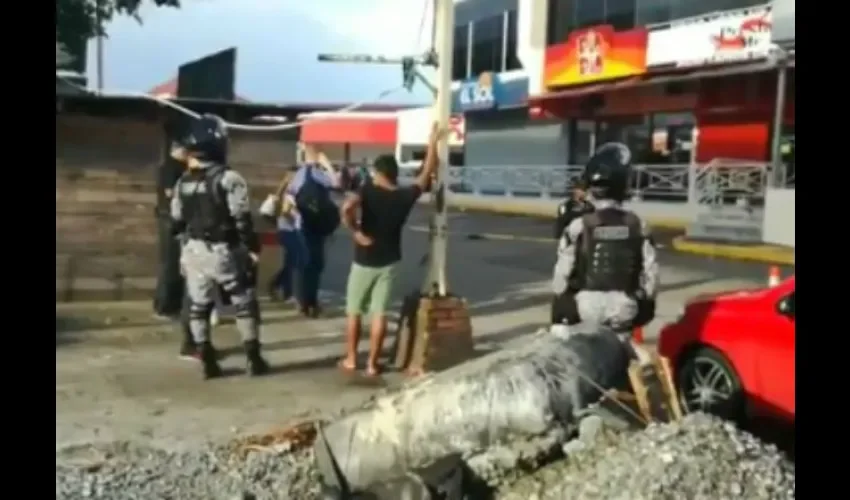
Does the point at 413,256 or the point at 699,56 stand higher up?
the point at 699,56

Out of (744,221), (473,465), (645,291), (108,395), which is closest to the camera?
(473,465)

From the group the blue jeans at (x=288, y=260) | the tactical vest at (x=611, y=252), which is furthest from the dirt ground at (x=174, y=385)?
the tactical vest at (x=611, y=252)

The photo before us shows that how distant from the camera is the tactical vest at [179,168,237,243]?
8023mm

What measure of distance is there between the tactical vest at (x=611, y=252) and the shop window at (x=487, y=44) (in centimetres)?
3783

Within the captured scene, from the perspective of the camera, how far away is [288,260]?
1177cm

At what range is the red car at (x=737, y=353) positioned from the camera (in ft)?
22.2

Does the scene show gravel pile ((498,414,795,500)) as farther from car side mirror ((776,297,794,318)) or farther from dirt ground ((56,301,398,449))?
dirt ground ((56,301,398,449))

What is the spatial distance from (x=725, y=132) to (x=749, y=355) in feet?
75.4

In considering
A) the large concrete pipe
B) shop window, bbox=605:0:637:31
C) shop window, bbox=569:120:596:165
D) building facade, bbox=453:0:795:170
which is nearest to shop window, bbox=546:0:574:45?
building facade, bbox=453:0:795:170

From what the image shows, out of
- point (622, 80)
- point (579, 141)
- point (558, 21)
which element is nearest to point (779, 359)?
point (622, 80)

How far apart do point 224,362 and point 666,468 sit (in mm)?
4748
